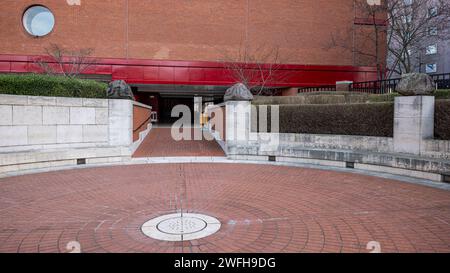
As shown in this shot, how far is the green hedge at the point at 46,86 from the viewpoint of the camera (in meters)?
8.94

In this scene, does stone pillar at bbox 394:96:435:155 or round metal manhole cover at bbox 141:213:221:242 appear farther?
stone pillar at bbox 394:96:435:155

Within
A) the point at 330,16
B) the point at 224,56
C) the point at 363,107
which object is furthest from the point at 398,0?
the point at 363,107

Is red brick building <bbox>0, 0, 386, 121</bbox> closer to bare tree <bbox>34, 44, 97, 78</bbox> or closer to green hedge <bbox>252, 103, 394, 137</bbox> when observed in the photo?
bare tree <bbox>34, 44, 97, 78</bbox>

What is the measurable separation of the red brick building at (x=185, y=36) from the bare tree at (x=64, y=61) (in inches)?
27.8

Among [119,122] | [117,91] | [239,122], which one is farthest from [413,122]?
[117,91]

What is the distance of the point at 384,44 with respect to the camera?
2802 cm

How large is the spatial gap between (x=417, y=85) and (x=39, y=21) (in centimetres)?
2591

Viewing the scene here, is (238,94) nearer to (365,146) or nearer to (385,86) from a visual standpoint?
(365,146)

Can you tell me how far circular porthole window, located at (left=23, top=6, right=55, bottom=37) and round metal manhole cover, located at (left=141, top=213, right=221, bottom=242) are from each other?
80.6 ft

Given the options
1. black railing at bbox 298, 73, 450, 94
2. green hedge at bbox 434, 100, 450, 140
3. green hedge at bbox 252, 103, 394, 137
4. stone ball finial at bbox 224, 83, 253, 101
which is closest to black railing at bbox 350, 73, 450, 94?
black railing at bbox 298, 73, 450, 94

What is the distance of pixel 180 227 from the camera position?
15.0 ft

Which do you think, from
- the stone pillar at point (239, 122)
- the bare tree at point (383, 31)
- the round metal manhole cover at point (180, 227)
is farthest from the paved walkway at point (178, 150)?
the bare tree at point (383, 31)

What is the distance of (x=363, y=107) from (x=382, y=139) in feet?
3.78

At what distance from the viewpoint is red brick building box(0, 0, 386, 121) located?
78.3 ft
